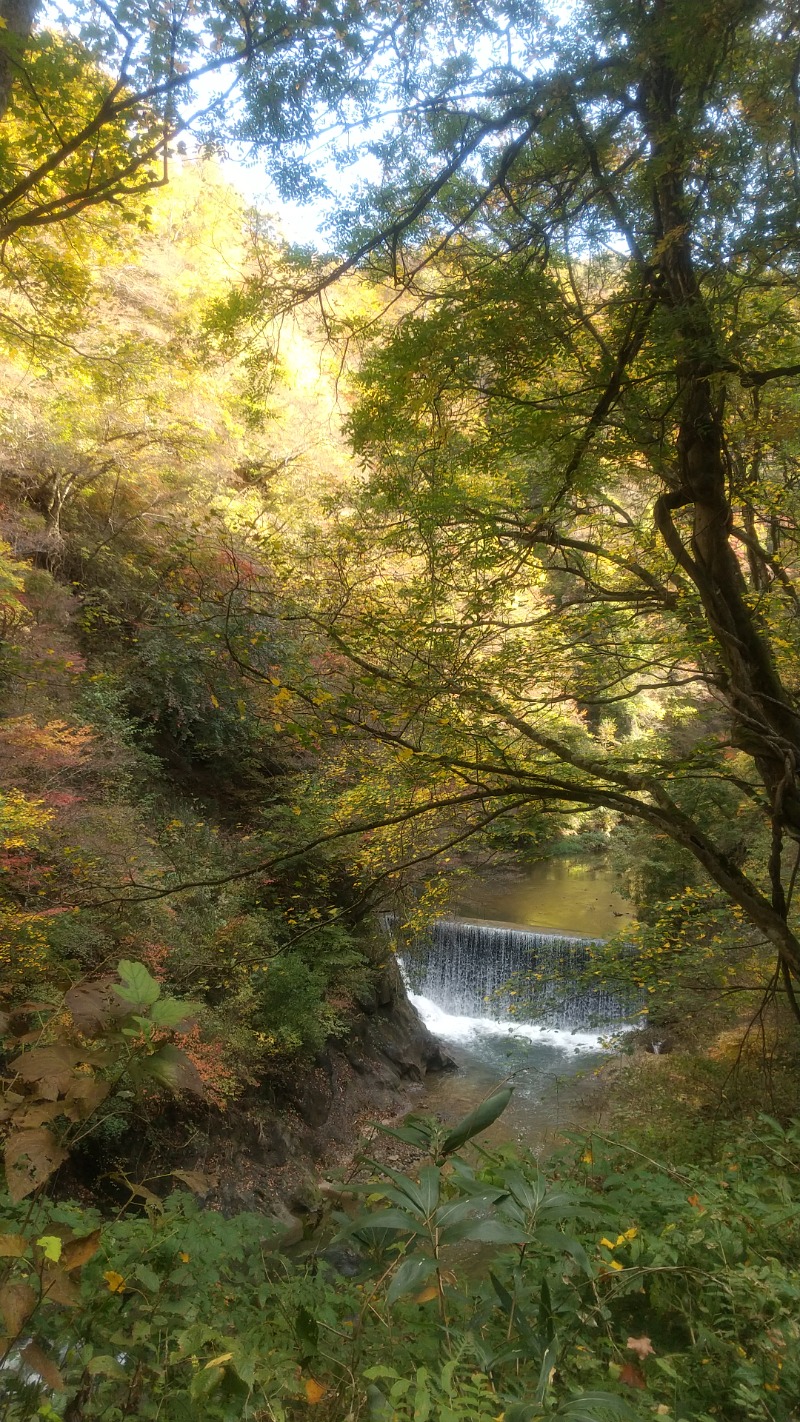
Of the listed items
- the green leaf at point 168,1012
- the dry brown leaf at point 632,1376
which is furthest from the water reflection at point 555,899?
the green leaf at point 168,1012

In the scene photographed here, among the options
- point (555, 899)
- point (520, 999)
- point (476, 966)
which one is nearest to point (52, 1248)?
point (520, 999)

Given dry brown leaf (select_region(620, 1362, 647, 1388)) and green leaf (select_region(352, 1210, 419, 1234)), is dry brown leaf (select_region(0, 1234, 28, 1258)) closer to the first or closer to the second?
green leaf (select_region(352, 1210, 419, 1234))

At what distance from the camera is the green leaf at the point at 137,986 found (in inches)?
55.3

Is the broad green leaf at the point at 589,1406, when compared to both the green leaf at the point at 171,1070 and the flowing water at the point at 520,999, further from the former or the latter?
the flowing water at the point at 520,999

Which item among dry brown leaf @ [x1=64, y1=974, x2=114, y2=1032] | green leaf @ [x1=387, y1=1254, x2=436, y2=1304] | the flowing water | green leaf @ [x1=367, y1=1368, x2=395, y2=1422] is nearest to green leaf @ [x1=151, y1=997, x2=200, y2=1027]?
dry brown leaf @ [x1=64, y1=974, x2=114, y2=1032]

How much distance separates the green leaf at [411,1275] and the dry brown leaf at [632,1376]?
0.83 m

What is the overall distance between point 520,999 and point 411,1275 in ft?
18.5

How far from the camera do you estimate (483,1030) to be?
1092cm

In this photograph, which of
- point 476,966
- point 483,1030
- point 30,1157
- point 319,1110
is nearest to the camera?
point 30,1157

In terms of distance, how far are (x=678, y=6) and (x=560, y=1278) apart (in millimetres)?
3773

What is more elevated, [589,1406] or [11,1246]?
[11,1246]

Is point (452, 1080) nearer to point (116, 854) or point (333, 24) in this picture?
point (116, 854)

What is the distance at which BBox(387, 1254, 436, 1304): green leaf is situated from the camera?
3.82 feet

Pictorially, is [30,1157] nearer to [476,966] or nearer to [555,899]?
[476,966]
